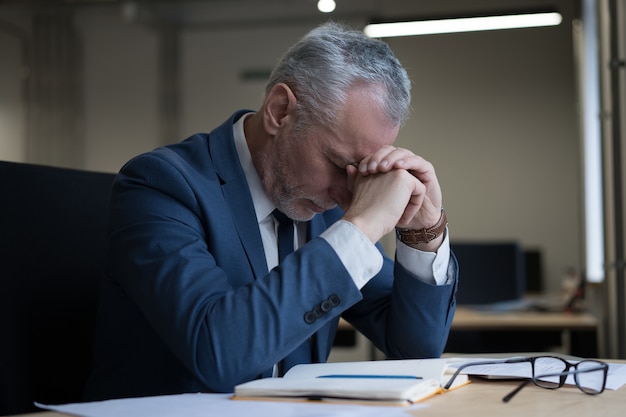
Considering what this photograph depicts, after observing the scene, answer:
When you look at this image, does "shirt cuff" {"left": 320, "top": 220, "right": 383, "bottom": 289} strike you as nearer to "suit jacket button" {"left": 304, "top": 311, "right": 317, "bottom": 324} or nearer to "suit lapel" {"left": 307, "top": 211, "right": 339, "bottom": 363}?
"suit jacket button" {"left": 304, "top": 311, "right": 317, "bottom": 324}

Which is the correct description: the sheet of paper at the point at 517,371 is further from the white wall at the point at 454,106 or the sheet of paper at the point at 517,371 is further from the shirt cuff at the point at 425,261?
the white wall at the point at 454,106

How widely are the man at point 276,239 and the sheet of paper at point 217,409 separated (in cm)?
17

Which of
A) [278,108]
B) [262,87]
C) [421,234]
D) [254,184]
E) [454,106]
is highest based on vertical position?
[262,87]

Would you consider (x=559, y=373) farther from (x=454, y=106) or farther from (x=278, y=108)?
(x=454, y=106)

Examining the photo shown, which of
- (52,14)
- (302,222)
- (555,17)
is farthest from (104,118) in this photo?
(302,222)

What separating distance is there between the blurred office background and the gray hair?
528 cm

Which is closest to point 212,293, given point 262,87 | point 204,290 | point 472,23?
point 204,290

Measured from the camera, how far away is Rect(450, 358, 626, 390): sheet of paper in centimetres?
120

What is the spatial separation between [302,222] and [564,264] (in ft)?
18.3

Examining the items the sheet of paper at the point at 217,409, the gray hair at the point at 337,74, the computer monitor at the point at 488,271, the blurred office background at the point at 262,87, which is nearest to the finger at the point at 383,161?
the gray hair at the point at 337,74

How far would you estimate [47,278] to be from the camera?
1.52m

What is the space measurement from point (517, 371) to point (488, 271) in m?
3.00

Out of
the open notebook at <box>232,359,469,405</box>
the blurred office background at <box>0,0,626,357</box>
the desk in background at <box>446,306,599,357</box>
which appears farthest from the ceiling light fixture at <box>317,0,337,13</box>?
the open notebook at <box>232,359,469,405</box>

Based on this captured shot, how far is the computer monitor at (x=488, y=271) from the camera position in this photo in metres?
4.13
